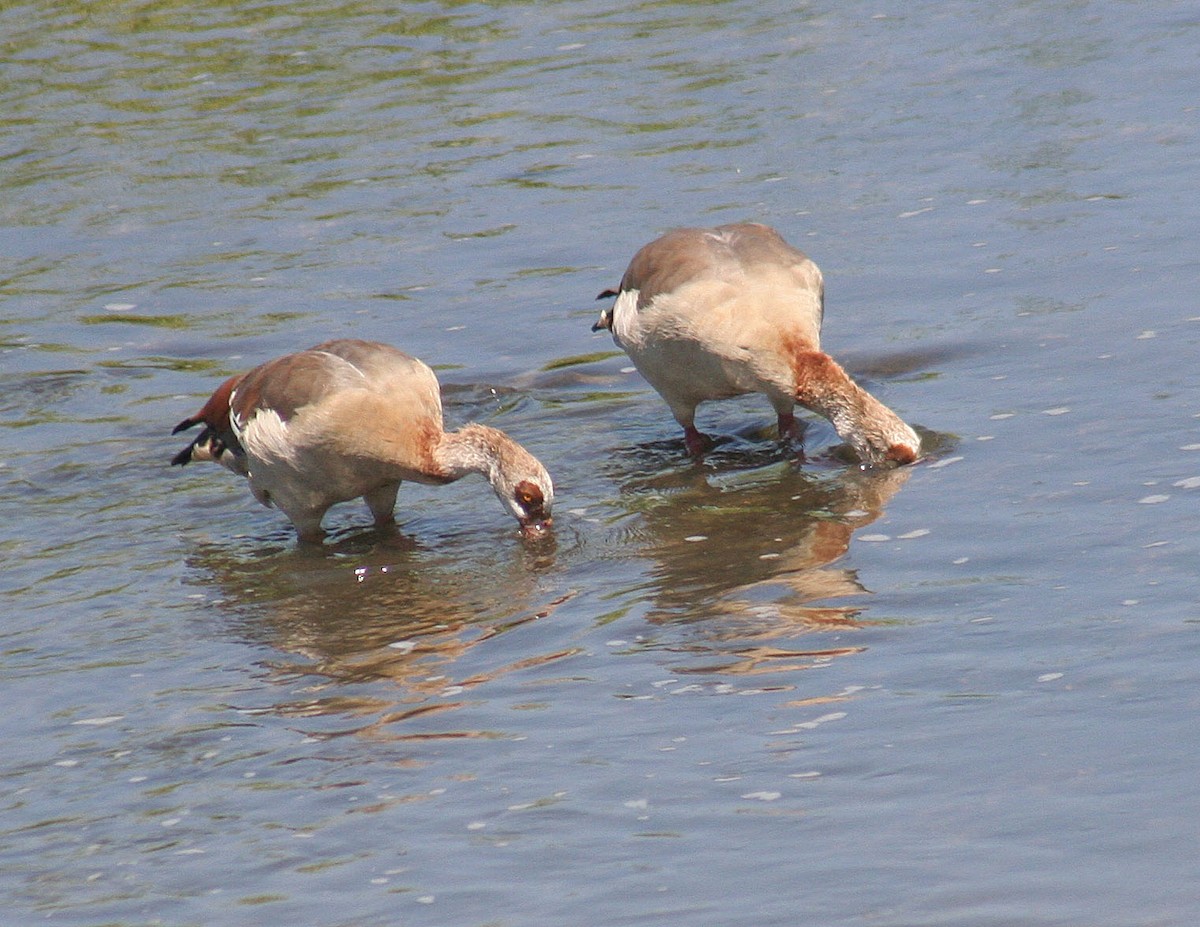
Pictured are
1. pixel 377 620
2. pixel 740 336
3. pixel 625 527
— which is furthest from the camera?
pixel 740 336

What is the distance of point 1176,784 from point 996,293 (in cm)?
773

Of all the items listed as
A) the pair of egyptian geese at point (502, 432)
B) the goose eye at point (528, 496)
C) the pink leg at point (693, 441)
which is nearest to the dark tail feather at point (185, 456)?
the pair of egyptian geese at point (502, 432)

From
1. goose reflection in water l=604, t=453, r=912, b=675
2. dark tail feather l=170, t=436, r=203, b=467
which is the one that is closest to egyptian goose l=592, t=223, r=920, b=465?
goose reflection in water l=604, t=453, r=912, b=675

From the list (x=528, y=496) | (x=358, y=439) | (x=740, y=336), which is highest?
(x=740, y=336)

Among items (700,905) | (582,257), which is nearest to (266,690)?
(700,905)

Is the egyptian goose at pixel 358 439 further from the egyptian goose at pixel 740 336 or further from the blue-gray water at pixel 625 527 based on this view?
the egyptian goose at pixel 740 336

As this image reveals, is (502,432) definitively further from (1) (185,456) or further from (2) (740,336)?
(1) (185,456)

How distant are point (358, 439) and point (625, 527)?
154cm

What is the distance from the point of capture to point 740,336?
11203 millimetres

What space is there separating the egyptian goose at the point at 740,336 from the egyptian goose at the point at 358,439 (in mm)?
1443

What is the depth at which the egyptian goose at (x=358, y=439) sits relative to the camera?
10.4 m

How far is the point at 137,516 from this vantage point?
11609 mm

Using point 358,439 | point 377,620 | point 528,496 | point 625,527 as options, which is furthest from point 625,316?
point 377,620

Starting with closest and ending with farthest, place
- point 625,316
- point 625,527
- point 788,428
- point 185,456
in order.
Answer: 1. point 625,527
2. point 185,456
3. point 625,316
4. point 788,428
